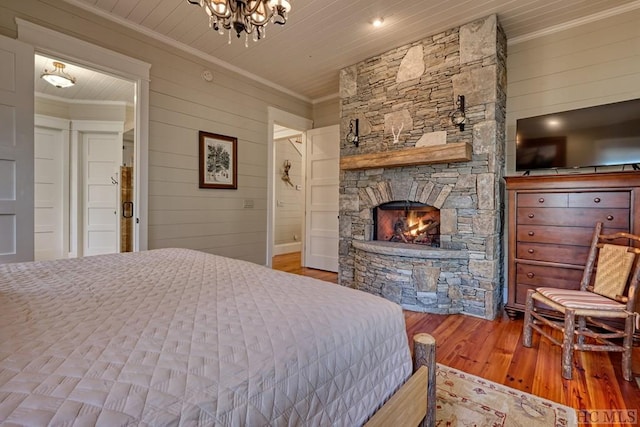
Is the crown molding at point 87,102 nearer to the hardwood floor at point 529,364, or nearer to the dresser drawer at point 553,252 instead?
the hardwood floor at point 529,364

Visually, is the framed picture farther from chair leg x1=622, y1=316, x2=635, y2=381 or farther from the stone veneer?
chair leg x1=622, y1=316, x2=635, y2=381

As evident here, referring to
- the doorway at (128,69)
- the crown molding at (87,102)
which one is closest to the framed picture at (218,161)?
the doorway at (128,69)

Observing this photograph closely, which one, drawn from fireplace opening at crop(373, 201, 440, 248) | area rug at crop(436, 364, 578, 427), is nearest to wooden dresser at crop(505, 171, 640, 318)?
fireplace opening at crop(373, 201, 440, 248)

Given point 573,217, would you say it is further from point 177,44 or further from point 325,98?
point 177,44

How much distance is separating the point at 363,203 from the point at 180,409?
3.35m

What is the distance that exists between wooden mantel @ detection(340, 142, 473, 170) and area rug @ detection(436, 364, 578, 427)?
6.21 ft

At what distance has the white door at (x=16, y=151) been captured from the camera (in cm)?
227

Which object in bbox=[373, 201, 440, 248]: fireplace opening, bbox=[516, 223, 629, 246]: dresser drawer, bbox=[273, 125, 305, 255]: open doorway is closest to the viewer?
bbox=[516, 223, 629, 246]: dresser drawer

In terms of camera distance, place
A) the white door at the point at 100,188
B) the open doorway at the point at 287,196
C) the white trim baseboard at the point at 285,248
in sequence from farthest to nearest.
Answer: the open doorway at the point at 287,196 < the white trim baseboard at the point at 285,248 < the white door at the point at 100,188

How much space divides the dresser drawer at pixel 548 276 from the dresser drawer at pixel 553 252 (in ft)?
0.23

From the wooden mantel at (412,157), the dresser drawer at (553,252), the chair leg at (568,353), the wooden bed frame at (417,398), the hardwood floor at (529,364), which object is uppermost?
the wooden mantel at (412,157)

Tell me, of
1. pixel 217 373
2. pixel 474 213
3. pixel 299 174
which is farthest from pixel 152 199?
pixel 299 174

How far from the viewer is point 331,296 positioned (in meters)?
1.18

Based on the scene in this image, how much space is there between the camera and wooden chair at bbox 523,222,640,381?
1.89 meters
